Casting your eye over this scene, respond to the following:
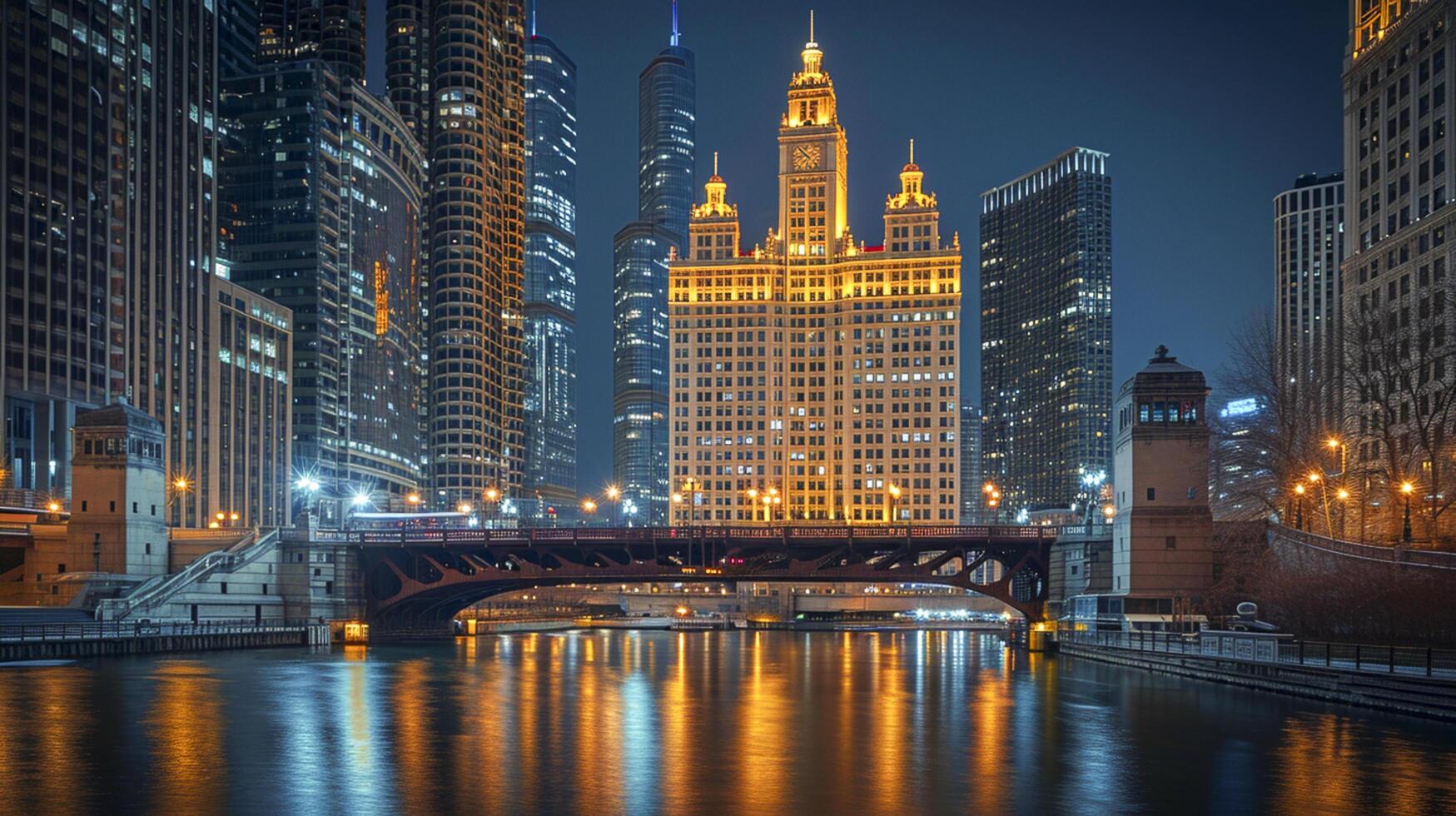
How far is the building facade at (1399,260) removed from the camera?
329 ft

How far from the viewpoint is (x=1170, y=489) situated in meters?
95.9

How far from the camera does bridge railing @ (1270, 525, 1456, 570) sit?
72500mm

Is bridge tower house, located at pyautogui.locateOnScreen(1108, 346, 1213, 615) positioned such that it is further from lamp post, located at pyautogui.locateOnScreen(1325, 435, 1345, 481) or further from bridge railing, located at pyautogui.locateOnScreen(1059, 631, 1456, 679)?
lamp post, located at pyautogui.locateOnScreen(1325, 435, 1345, 481)

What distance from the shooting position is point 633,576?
12431cm

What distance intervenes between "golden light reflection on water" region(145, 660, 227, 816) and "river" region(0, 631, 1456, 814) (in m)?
0.16

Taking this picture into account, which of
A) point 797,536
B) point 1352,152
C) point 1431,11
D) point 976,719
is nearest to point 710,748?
point 976,719

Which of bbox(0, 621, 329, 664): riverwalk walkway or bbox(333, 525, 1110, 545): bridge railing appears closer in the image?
bbox(0, 621, 329, 664): riverwalk walkway

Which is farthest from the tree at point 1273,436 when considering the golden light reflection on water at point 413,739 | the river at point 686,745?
the golden light reflection on water at point 413,739

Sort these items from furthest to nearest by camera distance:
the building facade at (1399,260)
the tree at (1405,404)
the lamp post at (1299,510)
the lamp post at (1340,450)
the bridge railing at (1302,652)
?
the building facade at (1399,260)
the lamp post at (1299,510)
the tree at (1405,404)
the lamp post at (1340,450)
the bridge railing at (1302,652)

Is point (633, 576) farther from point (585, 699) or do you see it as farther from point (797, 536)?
point (585, 699)

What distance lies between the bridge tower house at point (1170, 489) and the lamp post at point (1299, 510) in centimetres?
710

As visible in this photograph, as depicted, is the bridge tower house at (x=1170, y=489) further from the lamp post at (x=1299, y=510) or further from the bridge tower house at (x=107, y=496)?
the bridge tower house at (x=107, y=496)

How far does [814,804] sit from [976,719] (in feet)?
80.6

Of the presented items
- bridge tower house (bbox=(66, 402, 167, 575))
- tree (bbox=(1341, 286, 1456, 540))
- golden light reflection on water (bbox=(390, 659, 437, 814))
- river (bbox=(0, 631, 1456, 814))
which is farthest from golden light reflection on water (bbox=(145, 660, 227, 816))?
tree (bbox=(1341, 286, 1456, 540))
